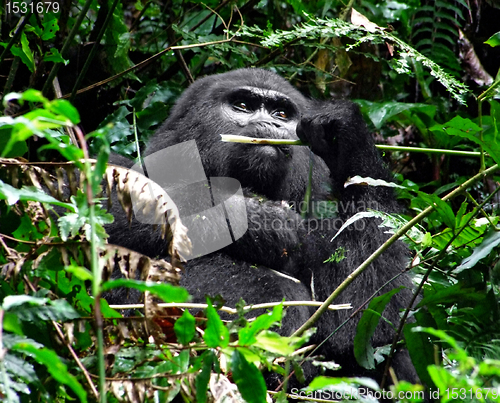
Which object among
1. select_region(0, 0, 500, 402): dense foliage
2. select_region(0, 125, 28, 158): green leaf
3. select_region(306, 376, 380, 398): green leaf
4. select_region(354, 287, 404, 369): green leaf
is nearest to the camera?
select_region(306, 376, 380, 398): green leaf

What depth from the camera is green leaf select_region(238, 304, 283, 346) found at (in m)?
1.40

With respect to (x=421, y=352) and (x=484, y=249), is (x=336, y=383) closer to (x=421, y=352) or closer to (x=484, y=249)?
(x=421, y=352)

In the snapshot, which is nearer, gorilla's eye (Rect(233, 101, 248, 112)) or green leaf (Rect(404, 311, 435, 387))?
green leaf (Rect(404, 311, 435, 387))

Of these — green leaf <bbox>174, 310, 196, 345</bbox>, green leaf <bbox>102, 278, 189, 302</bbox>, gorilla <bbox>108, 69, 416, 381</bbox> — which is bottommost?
gorilla <bbox>108, 69, 416, 381</bbox>

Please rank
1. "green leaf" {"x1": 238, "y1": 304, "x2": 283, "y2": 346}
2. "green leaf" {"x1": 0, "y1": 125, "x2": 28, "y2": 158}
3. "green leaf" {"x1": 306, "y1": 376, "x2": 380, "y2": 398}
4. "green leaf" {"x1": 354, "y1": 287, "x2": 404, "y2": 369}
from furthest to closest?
"green leaf" {"x1": 354, "y1": 287, "x2": 404, "y2": 369} → "green leaf" {"x1": 0, "y1": 125, "x2": 28, "y2": 158} → "green leaf" {"x1": 238, "y1": 304, "x2": 283, "y2": 346} → "green leaf" {"x1": 306, "y1": 376, "x2": 380, "y2": 398}

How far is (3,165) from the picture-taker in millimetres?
1834

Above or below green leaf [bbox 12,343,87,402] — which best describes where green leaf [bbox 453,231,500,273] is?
below

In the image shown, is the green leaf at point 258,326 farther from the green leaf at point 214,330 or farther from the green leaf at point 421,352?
the green leaf at point 421,352

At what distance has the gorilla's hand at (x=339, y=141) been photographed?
9.75 ft

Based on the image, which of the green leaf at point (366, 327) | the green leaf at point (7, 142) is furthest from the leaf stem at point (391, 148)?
the green leaf at point (7, 142)

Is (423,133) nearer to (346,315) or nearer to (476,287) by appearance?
(346,315)

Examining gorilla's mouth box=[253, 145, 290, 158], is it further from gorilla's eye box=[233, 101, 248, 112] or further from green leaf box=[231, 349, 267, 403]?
green leaf box=[231, 349, 267, 403]

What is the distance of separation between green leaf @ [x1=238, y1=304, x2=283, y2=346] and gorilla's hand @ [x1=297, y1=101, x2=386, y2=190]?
1.66 m

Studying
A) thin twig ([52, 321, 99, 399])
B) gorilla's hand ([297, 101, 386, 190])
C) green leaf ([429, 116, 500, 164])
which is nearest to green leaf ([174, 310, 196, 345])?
thin twig ([52, 321, 99, 399])
